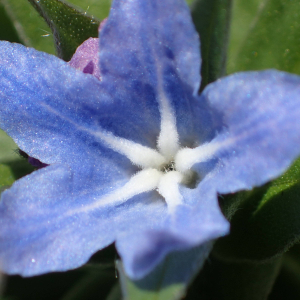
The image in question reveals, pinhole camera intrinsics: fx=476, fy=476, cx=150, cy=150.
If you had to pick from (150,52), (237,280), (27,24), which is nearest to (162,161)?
(150,52)

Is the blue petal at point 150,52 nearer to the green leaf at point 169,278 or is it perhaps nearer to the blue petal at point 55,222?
the blue petal at point 55,222

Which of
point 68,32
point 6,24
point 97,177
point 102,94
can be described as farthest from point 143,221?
point 6,24

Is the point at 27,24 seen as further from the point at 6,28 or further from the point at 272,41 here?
the point at 272,41

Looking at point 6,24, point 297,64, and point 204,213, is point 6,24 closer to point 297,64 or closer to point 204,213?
point 297,64

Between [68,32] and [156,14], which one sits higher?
[156,14]

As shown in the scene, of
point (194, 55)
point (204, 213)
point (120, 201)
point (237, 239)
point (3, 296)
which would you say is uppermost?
point (194, 55)

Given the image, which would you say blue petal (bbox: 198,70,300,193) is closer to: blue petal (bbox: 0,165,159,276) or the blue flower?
the blue flower

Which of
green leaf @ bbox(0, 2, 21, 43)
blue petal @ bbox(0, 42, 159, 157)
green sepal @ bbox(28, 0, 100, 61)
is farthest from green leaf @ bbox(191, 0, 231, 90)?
green leaf @ bbox(0, 2, 21, 43)
